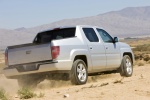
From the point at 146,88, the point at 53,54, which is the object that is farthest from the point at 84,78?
the point at 146,88

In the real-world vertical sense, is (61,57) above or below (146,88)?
above

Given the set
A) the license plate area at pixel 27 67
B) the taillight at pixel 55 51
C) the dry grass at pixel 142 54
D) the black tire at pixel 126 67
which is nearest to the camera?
the taillight at pixel 55 51

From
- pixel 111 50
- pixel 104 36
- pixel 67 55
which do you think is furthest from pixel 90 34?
pixel 67 55

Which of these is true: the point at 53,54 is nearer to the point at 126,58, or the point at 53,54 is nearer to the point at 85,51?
the point at 85,51

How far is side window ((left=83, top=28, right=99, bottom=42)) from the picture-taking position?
37.2 ft

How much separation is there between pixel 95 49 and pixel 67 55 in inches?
61.8

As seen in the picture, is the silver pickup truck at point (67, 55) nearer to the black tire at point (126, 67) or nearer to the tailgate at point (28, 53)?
the tailgate at point (28, 53)

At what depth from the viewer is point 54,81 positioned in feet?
34.6

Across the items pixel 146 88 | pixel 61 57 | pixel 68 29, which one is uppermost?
pixel 68 29

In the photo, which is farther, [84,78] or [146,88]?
[84,78]

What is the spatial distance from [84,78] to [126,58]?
9.73 ft

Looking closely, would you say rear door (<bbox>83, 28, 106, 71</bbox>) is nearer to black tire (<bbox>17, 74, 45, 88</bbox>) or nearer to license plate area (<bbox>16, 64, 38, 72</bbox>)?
black tire (<bbox>17, 74, 45, 88</bbox>)

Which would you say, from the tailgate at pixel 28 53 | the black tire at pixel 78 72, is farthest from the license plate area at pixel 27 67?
the black tire at pixel 78 72

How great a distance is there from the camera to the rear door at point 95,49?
11172 mm
